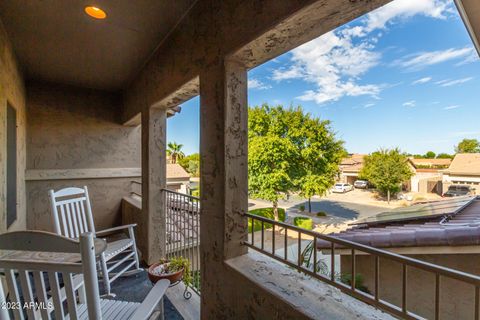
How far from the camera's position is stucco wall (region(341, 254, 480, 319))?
1740 mm

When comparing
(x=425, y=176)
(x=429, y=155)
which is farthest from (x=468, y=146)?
(x=429, y=155)

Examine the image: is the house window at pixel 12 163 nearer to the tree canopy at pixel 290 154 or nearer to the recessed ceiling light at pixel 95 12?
the recessed ceiling light at pixel 95 12

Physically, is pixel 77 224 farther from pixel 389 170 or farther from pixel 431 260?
pixel 389 170

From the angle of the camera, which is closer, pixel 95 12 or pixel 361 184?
pixel 95 12

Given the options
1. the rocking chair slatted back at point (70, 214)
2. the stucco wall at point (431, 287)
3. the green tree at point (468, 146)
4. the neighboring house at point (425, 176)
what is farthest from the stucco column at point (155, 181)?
the neighboring house at point (425, 176)

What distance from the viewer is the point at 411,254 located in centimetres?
188

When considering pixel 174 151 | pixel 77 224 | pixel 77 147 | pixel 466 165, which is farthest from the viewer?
pixel 174 151

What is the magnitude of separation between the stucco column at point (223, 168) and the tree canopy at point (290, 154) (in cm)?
855

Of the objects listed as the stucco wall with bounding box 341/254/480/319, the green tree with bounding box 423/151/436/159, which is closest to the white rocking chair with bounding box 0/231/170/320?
the stucco wall with bounding box 341/254/480/319

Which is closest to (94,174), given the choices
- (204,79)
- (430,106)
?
(204,79)

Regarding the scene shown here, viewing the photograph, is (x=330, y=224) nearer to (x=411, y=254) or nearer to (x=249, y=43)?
(x=411, y=254)

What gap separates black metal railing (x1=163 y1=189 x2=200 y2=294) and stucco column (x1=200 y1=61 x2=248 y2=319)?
739 millimetres

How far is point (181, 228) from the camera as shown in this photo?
7.97ft

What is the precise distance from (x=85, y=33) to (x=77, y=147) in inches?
81.5
